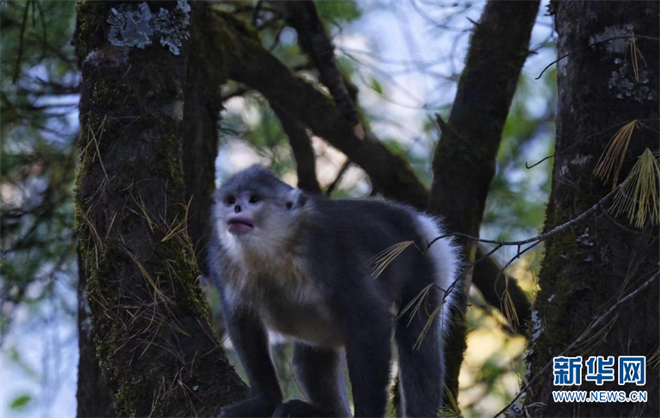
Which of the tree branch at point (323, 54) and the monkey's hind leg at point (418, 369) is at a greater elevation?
the tree branch at point (323, 54)

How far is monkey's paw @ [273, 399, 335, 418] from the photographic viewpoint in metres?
3.05

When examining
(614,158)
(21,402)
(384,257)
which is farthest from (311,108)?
(21,402)

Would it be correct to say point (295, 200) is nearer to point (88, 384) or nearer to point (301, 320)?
point (301, 320)

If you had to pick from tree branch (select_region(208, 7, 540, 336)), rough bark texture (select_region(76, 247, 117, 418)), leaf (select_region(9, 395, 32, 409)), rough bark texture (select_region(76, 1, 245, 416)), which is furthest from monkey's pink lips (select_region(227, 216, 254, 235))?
leaf (select_region(9, 395, 32, 409))

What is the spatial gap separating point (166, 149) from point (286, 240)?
1.72ft

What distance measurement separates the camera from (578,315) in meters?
3.22

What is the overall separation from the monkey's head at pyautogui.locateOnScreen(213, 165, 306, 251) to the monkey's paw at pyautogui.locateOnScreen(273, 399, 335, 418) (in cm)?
55

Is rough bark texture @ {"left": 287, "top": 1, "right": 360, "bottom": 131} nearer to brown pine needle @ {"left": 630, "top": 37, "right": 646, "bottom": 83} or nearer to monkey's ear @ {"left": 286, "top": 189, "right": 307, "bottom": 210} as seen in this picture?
monkey's ear @ {"left": 286, "top": 189, "right": 307, "bottom": 210}

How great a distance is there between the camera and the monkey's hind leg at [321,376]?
135 inches

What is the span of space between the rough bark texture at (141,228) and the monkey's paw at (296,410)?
0.48 ft

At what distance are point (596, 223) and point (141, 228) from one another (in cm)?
158

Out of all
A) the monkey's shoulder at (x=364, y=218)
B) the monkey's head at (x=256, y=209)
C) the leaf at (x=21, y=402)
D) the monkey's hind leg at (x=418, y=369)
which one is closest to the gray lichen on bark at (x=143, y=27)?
the monkey's head at (x=256, y=209)

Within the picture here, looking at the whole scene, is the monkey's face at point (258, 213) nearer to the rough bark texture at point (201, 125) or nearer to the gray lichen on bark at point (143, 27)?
the gray lichen on bark at point (143, 27)

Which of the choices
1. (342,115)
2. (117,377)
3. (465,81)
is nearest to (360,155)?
(342,115)
